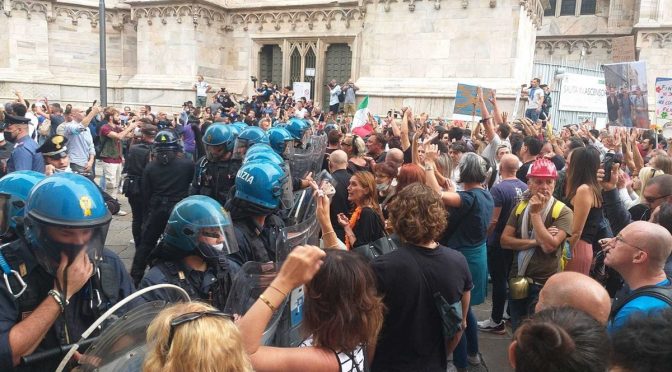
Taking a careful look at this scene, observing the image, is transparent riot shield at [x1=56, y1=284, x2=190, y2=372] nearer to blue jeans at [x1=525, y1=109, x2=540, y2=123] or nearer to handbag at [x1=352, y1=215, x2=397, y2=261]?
handbag at [x1=352, y1=215, x2=397, y2=261]

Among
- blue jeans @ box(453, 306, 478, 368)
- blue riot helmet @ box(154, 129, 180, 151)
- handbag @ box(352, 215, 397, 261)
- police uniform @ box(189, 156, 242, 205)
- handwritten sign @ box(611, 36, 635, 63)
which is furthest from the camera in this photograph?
handwritten sign @ box(611, 36, 635, 63)

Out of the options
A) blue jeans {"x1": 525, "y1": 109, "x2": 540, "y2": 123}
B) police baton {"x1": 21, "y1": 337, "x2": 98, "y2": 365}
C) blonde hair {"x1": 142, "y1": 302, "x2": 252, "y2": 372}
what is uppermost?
blue jeans {"x1": 525, "y1": 109, "x2": 540, "y2": 123}

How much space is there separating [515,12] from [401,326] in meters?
13.7

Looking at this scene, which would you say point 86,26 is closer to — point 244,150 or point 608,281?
point 244,150

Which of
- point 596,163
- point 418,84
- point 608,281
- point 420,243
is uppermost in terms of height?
point 418,84

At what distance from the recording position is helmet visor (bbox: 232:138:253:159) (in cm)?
560

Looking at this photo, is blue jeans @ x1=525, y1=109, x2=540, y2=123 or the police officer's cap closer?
the police officer's cap

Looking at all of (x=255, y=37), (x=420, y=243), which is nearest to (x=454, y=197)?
(x=420, y=243)

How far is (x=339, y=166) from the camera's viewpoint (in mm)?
5379

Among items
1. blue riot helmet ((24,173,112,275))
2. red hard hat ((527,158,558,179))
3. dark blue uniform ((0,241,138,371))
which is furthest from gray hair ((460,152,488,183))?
blue riot helmet ((24,173,112,275))

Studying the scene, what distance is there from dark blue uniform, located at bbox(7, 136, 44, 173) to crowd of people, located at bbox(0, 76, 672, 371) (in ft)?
0.06

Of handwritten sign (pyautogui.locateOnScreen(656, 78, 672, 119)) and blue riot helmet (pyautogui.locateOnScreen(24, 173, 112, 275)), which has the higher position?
handwritten sign (pyautogui.locateOnScreen(656, 78, 672, 119))

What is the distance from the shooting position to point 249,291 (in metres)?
2.14

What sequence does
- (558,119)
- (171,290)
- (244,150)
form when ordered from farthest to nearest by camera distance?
(558,119)
(244,150)
(171,290)
